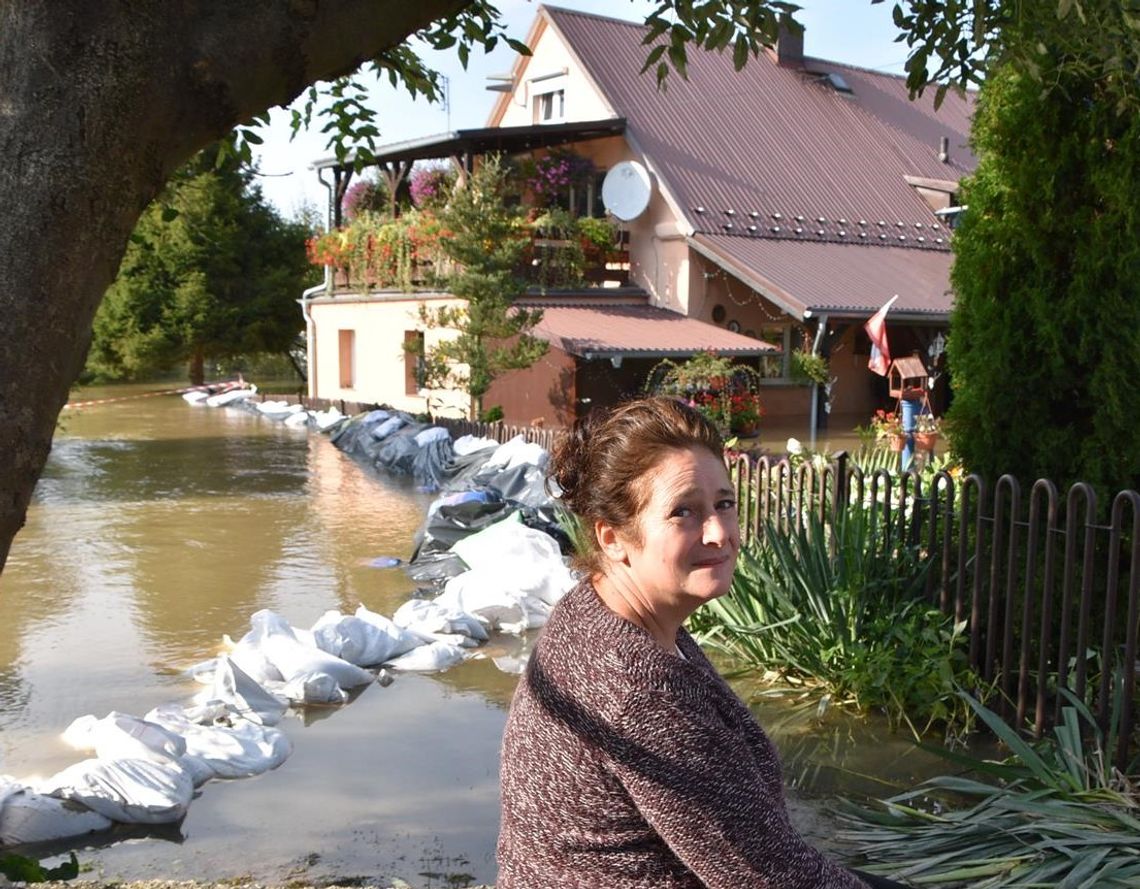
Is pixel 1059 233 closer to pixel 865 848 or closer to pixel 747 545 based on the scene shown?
pixel 747 545

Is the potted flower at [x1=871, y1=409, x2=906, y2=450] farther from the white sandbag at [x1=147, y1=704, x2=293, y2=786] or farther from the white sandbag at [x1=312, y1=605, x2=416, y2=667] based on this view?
the white sandbag at [x1=147, y1=704, x2=293, y2=786]

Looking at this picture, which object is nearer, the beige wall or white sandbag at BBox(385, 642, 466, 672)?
white sandbag at BBox(385, 642, 466, 672)

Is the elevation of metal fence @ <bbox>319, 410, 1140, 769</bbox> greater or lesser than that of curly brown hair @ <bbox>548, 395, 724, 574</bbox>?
lesser

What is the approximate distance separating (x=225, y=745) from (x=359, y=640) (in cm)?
165

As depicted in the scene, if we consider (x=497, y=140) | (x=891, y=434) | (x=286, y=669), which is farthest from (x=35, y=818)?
(x=497, y=140)

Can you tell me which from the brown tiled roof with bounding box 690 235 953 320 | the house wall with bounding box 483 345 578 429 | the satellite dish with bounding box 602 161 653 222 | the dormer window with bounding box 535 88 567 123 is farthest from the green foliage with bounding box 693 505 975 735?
the dormer window with bounding box 535 88 567 123

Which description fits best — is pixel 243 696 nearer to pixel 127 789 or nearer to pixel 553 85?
pixel 127 789

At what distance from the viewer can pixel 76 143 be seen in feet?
8.23

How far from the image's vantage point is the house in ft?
70.5

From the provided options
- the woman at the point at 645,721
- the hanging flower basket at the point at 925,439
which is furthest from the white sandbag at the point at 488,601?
the hanging flower basket at the point at 925,439

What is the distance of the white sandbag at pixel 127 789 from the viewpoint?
4930 mm

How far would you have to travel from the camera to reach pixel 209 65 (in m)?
2.72

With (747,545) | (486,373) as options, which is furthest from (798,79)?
(747,545)

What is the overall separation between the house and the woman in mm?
17478
